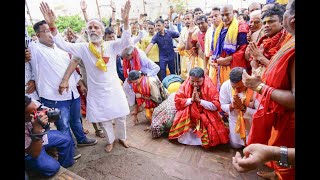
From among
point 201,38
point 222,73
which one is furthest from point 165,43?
point 222,73

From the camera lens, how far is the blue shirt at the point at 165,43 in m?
5.79

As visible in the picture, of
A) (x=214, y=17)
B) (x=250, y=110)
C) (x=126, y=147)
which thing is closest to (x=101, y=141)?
(x=126, y=147)

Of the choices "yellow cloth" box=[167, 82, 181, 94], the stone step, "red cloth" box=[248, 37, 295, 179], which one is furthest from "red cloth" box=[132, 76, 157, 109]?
"red cloth" box=[248, 37, 295, 179]

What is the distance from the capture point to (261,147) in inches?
48.1

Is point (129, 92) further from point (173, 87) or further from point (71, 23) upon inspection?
point (71, 23)

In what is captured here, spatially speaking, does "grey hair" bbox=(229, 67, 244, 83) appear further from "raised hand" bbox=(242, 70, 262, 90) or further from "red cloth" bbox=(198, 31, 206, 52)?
"red cloth" bbox=(198, 31, 206, 52)

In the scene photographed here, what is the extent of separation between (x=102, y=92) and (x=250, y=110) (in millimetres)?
1980

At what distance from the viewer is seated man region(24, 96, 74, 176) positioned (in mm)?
2002

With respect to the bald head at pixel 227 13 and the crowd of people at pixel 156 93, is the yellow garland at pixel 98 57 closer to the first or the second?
the crowd of people at pixel 156 93

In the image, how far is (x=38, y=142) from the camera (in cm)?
213

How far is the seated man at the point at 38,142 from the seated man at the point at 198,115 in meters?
1.61

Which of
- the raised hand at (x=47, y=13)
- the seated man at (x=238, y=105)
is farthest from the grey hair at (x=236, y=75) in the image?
the raised hand at (x=47, y=13)
